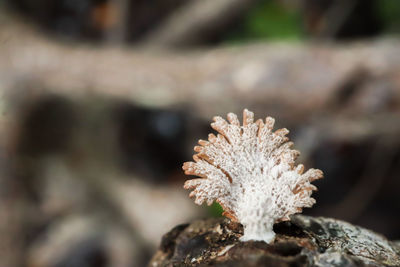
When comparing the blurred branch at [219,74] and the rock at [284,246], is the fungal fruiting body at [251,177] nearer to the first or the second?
the rock at [284,246]

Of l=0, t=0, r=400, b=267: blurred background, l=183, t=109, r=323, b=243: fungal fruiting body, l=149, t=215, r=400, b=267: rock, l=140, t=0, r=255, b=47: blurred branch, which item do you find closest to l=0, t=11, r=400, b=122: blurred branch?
l=0, t=0, r=400, b=267: blurred background

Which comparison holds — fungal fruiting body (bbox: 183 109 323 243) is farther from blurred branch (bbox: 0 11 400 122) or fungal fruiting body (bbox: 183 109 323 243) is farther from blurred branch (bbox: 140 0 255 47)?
blurred branch (bbox: 140 0 255 47)

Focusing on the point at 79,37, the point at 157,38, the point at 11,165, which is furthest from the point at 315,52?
the point at 79,37

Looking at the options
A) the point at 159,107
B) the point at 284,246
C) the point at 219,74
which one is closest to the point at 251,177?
the point at 284,246

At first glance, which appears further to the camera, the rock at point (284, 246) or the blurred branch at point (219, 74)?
the blurred branch at point (219, 74)

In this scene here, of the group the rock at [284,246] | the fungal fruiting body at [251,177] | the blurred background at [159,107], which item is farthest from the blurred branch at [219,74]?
the fungal fruiting body at [251,177]
